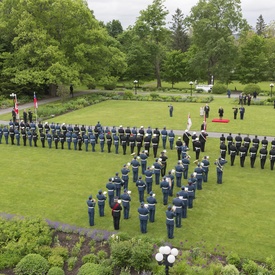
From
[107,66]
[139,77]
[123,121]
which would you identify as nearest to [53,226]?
[123,121]

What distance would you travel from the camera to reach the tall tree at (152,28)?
5744cm

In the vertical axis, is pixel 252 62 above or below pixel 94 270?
above

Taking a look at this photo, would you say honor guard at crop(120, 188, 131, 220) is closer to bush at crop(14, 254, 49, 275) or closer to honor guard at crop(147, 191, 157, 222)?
honor guard at crop(147, 191, 157, 222)

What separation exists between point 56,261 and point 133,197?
5.51 m

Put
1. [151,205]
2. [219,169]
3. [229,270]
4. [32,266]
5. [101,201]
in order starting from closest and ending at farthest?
[229,270] → [32,266] → [151,205] → [101,201] → [219,169]

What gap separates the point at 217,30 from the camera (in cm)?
5488

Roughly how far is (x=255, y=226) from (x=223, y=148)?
7.06 m

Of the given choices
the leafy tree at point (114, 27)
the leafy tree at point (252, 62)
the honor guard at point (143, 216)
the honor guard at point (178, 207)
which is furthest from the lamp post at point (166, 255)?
the leafy tree at point (114, 27)

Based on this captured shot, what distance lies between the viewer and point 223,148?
19.0 metres

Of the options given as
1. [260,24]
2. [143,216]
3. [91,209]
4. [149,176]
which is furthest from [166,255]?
[260,24]

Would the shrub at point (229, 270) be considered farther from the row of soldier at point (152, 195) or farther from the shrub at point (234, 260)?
the row of soldier at point (152, 195)

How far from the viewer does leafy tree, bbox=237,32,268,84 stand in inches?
2228

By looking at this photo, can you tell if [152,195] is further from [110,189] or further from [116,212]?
[110,189]

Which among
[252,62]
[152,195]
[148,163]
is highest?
[252,62]
